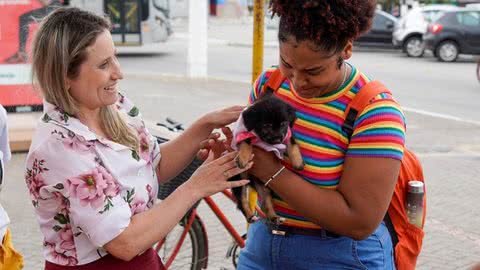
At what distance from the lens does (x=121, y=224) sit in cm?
250

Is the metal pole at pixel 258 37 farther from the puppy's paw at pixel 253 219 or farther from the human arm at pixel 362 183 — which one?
the human arm at pixel 362 183

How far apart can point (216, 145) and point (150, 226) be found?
39 cm

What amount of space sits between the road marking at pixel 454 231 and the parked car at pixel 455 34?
1581cm

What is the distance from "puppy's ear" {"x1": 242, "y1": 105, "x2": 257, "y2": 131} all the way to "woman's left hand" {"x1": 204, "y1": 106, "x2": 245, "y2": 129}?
1.58 ft

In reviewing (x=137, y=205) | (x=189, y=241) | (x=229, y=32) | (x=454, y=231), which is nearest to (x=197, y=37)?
(x=454, y=231)

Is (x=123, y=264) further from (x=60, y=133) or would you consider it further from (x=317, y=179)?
(x=317, y=179)

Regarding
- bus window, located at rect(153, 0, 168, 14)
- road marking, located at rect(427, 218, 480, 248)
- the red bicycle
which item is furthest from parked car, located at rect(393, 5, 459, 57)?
the red bicycle

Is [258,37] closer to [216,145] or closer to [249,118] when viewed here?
[216,145]

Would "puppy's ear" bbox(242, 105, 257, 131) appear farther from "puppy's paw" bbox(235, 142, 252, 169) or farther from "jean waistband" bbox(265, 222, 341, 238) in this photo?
"jean waistband" bbox(265, 222, 341, 238)

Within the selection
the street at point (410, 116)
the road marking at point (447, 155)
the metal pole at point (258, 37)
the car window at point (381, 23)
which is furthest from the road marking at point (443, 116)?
the car window at point (381, 23)

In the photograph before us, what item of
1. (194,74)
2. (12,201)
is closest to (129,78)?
(194,74)

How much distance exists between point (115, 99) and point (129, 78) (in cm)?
1443

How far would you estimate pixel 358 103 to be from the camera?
2.34 metres

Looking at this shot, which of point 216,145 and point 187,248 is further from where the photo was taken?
point 187,248
